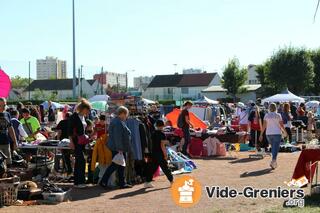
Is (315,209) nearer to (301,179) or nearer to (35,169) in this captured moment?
(301,179)

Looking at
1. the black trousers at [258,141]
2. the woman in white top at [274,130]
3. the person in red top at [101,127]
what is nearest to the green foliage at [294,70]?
the black trousers at [258,141]

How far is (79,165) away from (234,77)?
2315 inches

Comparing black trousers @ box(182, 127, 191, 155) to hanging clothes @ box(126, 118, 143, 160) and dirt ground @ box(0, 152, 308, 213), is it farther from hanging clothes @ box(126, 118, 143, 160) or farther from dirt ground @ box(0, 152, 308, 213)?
hanging clothes @ box(126, 118, 143, 160)

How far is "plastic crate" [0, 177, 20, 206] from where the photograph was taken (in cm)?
847

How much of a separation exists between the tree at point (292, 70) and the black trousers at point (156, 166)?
49.5 m

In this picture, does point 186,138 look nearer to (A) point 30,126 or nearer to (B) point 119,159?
(A) point 30,126

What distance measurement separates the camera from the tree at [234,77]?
6800 centimetres

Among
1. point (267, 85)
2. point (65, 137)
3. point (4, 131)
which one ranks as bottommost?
point (65, 137)

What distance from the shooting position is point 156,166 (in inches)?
423

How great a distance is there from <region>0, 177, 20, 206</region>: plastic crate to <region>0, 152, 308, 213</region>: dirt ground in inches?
9.3

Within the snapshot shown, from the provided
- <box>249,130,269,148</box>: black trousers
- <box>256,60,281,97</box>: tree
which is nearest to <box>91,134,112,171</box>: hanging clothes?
<box>249,130,269,148</box>: black trousers

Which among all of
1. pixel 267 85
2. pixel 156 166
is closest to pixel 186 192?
pixel 156 166

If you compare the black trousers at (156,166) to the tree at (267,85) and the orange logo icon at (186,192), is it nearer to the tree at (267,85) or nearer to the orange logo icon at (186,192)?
the orange logo icon at (186,192)

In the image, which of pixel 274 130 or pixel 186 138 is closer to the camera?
pixel 274 130
